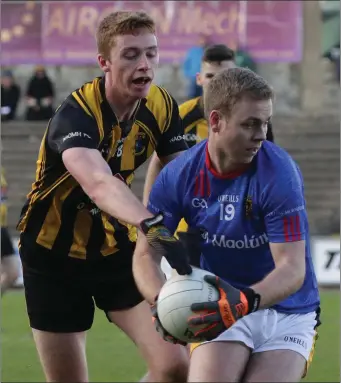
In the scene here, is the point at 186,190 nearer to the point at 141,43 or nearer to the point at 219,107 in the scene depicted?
the point at 219,107

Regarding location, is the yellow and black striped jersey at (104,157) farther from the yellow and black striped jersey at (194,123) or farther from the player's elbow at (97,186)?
the yellow and black striped jersey at (194,123)

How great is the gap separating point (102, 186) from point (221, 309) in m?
0.99

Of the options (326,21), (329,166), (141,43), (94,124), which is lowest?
(329,166)

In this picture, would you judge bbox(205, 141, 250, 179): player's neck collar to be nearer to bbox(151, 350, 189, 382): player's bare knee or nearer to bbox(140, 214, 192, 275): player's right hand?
bbox(140, 214, 192, 275): player's right hand

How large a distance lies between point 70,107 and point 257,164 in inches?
46.2

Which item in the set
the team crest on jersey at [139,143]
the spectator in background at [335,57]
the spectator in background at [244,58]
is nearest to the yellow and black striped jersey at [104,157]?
the team crest on jersey at [139,143]

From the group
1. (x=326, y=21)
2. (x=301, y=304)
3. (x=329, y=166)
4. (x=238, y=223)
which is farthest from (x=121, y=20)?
(x=326, y=21)

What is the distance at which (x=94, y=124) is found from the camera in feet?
18.8

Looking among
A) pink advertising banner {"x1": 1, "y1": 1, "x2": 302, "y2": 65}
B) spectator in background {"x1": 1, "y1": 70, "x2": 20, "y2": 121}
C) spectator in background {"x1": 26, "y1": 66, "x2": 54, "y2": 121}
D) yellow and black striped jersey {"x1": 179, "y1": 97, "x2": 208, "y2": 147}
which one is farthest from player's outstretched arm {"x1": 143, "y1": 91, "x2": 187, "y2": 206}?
spectator in background {"x1": 1, "y1": 70, "x2": 20, "y2": 121}

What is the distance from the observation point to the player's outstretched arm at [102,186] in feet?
16.5

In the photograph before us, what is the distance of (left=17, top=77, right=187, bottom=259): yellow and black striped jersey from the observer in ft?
19.1

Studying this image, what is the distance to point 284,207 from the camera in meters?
4.97

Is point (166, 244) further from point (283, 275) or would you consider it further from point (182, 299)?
point (283, 275)

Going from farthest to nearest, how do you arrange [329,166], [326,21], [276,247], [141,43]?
[326,21] → [329,166] → [141,43] → [276,247]
